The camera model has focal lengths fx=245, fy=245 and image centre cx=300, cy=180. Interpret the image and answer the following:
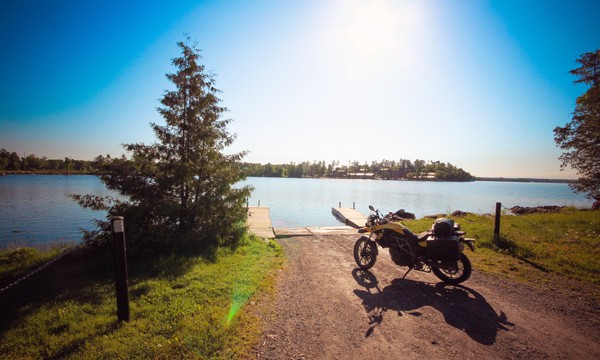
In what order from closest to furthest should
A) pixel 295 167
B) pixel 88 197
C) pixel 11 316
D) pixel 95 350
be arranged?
1. pixel 95 350
2. pixel 11 316
3. pixel 88 197
4. pixel 295 167

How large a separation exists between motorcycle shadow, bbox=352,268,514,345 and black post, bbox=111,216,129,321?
4.11 m

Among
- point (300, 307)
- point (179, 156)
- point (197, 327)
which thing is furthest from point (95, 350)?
point (179, 156)

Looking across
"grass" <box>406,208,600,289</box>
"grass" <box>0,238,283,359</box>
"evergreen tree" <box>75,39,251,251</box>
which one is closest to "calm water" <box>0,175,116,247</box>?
"evergreen tree" <box>75,39,251,251</box>

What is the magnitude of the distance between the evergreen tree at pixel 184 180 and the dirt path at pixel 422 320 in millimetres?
3709

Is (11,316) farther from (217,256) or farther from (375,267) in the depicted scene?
(375,267)

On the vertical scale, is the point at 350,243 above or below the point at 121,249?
below

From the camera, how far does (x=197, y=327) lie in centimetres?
399

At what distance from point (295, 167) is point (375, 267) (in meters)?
148

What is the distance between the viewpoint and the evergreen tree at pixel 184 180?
25.0 ft

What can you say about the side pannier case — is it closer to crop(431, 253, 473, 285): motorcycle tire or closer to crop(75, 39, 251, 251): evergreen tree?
crop(431, 253, 473, 285): motorcycle tire

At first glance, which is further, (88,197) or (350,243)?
(350,243)

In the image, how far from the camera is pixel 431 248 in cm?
575

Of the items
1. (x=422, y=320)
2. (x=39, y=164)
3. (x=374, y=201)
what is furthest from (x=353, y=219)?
(x=39, y=164)

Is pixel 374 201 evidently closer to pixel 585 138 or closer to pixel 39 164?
pixel 585 138
